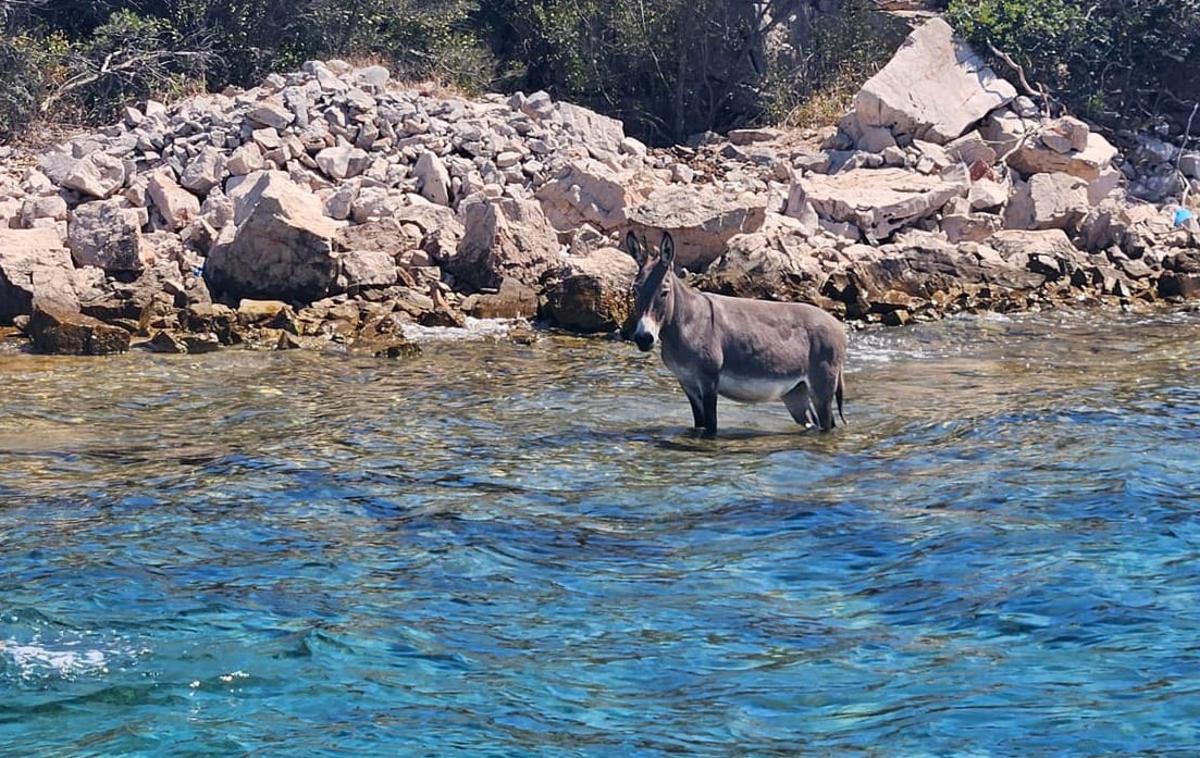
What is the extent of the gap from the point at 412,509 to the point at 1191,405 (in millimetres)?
7479

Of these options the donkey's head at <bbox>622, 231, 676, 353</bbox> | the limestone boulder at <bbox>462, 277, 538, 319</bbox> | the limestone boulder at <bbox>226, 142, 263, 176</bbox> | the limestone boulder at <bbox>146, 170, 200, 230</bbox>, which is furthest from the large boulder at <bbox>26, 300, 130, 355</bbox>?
the donkey's head at <bbox>622, 231, 676, 353</bbox>

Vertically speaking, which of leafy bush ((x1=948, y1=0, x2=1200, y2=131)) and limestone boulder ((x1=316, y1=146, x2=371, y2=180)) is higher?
leafy bush ((x1=948, y1=0, x2=1200, y2=131))


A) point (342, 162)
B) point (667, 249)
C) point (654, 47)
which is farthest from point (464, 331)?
point (654, 47)

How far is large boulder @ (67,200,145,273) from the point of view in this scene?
19.8m

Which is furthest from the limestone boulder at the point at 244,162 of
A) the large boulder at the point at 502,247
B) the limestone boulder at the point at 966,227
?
the limestone boulder at the point at 966,227

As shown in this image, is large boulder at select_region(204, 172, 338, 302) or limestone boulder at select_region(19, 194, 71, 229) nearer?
large boulder at select_region(204, 172, 338, 302)

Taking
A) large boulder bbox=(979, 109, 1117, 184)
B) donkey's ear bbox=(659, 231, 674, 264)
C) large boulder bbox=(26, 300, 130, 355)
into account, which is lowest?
large boulder bbox=(26, 300, 130, 355)

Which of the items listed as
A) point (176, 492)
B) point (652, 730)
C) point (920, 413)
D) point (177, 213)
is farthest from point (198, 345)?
point (652, 730)

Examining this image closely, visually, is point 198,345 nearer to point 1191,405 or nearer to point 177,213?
point 177,213

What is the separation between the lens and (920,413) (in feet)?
46.6

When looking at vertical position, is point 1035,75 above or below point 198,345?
above

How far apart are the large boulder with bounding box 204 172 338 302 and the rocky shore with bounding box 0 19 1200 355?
0.03 m

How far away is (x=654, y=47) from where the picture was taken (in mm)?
31172

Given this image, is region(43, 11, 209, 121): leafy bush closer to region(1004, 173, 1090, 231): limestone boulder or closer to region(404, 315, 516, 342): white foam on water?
region(404, 315, 516, 342): white foam on water
